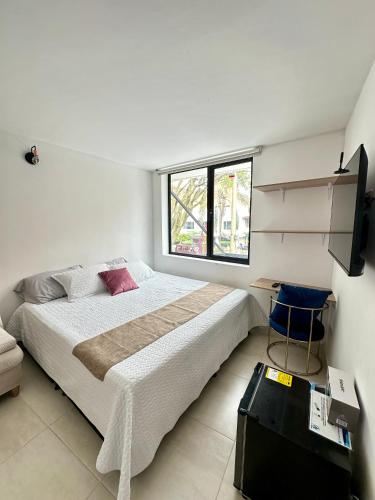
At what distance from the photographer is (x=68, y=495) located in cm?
110

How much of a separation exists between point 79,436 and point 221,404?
1048mm

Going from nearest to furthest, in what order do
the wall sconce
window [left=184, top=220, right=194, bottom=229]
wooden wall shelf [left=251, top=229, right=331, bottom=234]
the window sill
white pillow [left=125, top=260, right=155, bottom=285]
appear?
wooden wall shelf [left=251, top=229, right=331, bottom=234]
the wall sconce
the window sill
white pillow [left=125, top=260, right=155, bottom=285]
window [left=184, top=220, right=194, bottom=229]

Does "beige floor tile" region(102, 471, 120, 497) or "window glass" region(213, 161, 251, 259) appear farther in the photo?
"window glass" region(213, 161, 251, 259)

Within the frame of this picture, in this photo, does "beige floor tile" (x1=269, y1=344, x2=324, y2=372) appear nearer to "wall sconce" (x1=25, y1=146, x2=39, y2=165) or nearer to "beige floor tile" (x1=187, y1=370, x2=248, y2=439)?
"beige floor tile" (x1=187, y1=370, x2=248, y2=439)

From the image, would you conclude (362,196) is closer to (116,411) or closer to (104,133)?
(116,411)

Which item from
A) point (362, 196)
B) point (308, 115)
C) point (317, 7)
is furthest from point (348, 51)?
point (362, 196)

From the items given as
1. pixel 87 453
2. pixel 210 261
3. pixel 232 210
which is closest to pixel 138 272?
pixel 210 261

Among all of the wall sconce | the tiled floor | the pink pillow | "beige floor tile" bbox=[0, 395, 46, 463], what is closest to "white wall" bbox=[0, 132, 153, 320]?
the wall sconce

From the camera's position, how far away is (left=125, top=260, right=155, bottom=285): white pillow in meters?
3.02

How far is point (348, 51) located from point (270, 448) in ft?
6.89

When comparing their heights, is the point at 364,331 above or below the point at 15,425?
above

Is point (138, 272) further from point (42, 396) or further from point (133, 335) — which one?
point (42, 396)

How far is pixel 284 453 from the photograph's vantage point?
94 cm

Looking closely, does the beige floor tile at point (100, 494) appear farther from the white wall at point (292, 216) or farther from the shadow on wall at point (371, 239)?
the white wall at point (292, 216)
